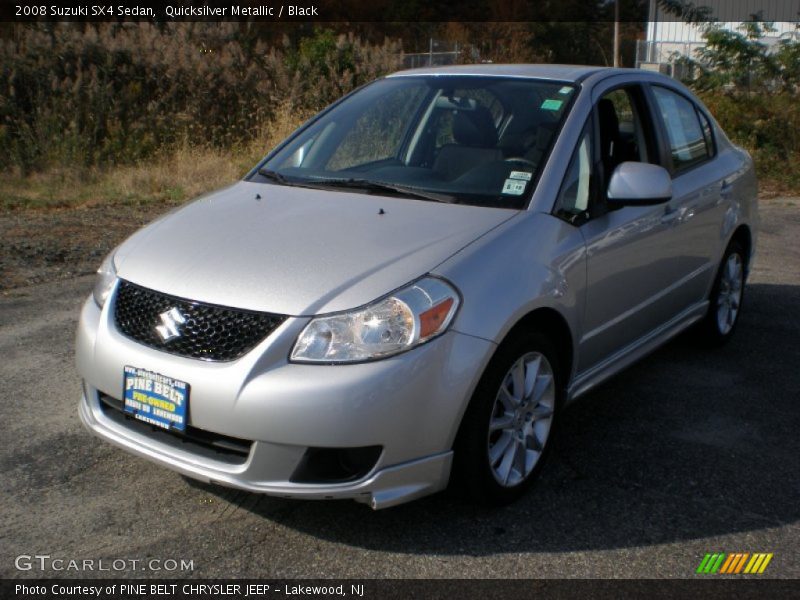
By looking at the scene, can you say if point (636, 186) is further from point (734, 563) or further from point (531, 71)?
point (734, 563)

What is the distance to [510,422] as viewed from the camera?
3.52 metres

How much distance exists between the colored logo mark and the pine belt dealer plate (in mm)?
1873

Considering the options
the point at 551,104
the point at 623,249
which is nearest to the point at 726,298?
the point at 623,249

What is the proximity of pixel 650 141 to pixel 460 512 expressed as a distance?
2.26 m

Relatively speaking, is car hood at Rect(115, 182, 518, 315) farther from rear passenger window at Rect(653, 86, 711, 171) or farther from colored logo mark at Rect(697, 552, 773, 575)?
rear passenger window at Rect(653, 86, 711, 171)

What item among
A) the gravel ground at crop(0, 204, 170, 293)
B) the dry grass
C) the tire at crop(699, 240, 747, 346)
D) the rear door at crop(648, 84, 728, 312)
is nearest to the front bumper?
the rear door at crop(648, 84, 728, 312)

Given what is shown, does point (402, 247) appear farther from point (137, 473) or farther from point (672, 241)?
point (672, 241)

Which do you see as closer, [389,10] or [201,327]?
[201,327]

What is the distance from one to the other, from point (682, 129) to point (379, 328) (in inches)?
111

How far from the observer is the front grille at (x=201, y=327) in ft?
10.0

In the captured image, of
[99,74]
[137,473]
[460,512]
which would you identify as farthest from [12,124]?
[460,512]

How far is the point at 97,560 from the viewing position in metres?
3.16

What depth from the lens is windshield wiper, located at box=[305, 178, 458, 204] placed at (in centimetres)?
390

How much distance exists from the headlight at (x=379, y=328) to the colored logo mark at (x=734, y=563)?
1261 millimetres
